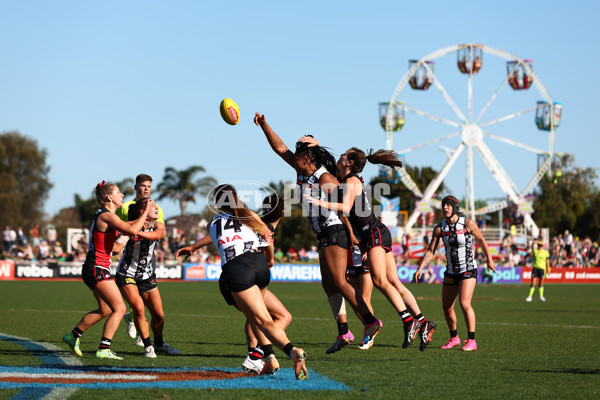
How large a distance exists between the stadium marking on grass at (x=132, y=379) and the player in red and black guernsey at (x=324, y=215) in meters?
1.59

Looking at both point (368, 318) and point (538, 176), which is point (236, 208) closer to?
point (368, 318)

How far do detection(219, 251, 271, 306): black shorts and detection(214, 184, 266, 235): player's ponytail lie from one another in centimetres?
27

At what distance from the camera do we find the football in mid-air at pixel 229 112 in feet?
30.8

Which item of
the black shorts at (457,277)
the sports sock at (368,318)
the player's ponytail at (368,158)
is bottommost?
the sports sock at (368,318)

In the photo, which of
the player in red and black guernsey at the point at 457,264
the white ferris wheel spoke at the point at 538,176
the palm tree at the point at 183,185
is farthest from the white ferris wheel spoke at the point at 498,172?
the player in red and black guernsey at the point at 457,264

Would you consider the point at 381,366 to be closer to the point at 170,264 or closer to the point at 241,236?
the point at 241,236

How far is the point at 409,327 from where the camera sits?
9.12 meters

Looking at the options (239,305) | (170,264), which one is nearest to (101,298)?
(239,305)

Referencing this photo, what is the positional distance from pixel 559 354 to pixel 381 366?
9.10 ft

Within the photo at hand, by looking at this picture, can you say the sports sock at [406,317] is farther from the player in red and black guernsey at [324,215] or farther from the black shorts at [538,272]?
the black shorts at [538,272]

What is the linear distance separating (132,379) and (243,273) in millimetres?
1540

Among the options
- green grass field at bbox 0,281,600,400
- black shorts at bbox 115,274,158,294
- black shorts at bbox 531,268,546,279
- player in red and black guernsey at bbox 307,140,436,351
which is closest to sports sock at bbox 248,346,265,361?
green grass field at bbox 0,281,600,400

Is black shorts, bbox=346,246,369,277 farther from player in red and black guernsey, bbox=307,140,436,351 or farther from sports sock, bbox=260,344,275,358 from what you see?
sports sock, bbox=260,344,275,358

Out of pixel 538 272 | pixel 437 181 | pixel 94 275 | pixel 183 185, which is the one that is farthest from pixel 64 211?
pixel 94 275
